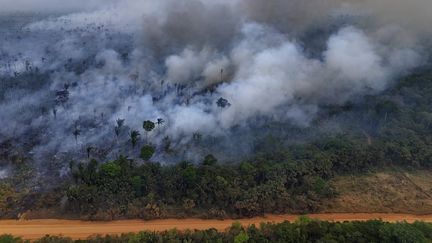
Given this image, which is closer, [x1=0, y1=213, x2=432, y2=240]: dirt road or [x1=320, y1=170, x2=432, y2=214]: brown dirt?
[x1=0, y1=213, x2=432, y2=240]: dirt road

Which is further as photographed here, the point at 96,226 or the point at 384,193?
the point at 384,193

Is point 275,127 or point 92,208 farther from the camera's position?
point 275,127

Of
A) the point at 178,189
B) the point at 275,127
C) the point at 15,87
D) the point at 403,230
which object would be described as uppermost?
the point at 15,87

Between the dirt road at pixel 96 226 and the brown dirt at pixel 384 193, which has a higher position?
the brown dirt at pixel 384 193

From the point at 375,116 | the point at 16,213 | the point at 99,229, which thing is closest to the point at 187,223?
the point at 99,229

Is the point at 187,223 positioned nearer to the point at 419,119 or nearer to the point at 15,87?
the point at 419,119

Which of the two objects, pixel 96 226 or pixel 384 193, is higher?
pixel 384 193

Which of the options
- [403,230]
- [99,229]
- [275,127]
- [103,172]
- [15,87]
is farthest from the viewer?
[15,87]

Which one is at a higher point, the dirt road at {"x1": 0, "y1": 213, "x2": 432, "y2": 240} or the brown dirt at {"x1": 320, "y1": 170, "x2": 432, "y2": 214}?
the brown dirt at {"x1": 320, "y1": 170, "x2": 432, "y2": 214}

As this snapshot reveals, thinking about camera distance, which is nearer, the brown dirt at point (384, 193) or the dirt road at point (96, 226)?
the dirt road at point (96, 226)

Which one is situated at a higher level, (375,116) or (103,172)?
(375,116)

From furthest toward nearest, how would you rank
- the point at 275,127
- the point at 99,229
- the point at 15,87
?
the point at 15,87
the point at 275,127
the point at 99,229
